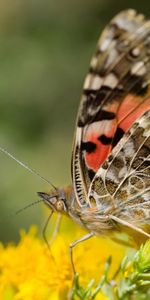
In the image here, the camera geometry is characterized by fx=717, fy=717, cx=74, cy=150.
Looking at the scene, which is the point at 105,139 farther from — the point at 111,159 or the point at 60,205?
the point at 60,205

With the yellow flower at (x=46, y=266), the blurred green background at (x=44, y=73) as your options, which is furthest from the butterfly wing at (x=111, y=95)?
the blurred green background at (x=44, y=73)

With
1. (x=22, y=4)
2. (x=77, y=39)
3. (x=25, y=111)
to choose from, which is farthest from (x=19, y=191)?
(x=22, y=4)

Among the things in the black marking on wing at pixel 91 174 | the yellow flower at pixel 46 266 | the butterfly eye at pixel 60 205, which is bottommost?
the yellow flower at pixel 46 266

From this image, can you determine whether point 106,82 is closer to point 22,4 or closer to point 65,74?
point 65,74

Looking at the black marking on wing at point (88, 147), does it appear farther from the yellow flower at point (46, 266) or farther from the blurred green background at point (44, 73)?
the blurred green background at point (44, 73)

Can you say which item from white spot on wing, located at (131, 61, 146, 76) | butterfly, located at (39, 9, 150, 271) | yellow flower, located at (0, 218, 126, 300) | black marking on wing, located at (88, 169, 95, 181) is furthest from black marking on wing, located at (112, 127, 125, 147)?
yellow flower, located at (0, 218, 126, 300)

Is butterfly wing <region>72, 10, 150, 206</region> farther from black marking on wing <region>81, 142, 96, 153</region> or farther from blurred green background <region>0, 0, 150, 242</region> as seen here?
blurred green background <region>0, 0, 150, 242</region>
